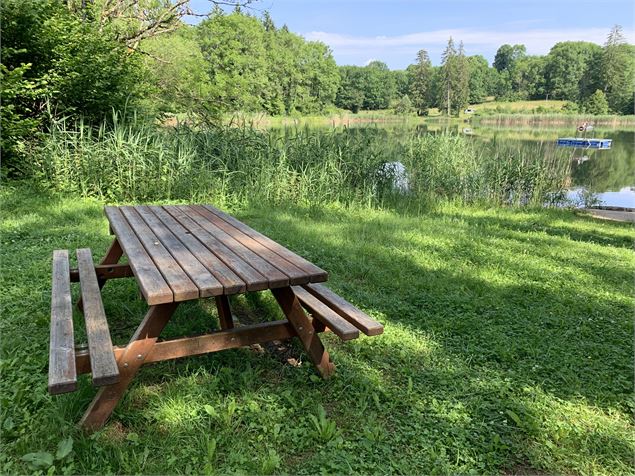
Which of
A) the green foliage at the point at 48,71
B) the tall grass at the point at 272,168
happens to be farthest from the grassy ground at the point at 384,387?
the green foliage at the point at 48,71

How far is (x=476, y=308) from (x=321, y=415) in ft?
5.63

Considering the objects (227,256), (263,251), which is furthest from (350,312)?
(227,256)

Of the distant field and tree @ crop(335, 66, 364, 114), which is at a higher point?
tree @ crop(335, 66, 364, 114)

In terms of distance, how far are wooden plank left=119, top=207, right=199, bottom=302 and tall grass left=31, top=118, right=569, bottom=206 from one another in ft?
10.8

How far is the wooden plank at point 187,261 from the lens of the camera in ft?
5.84

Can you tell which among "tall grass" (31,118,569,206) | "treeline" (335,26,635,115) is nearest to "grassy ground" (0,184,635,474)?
"tall grass" (31,118,569,206)

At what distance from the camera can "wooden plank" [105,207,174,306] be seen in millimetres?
1695

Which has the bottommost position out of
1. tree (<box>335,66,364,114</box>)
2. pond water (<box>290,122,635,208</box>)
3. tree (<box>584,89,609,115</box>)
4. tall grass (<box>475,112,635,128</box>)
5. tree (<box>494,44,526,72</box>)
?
pond water (<box>290,122,635,208</box>)

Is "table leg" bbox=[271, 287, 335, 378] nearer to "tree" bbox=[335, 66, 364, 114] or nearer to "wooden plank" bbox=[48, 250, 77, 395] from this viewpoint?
"wooden plank" bbox=[48, 250, 77, 395]

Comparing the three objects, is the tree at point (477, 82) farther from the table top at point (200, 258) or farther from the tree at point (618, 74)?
the table top at point (200, 258)

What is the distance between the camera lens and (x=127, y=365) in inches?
71.5

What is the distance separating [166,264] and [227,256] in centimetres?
28

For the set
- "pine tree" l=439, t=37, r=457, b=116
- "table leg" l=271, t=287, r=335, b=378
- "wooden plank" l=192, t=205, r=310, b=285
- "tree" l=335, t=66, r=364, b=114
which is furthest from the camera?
"tree" l=335, t=66, r=364, b=114

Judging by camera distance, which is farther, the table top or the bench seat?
the bench seat
